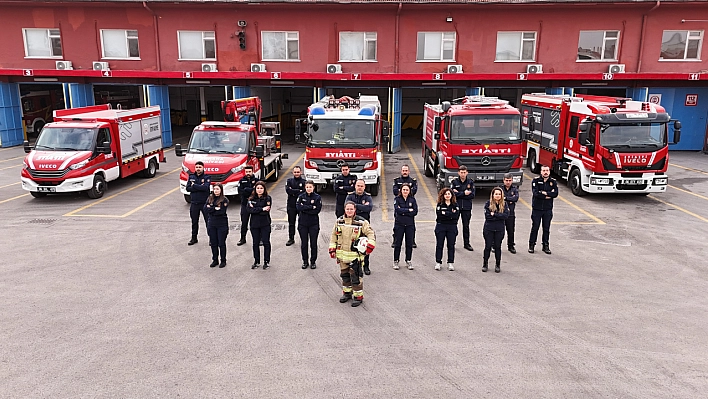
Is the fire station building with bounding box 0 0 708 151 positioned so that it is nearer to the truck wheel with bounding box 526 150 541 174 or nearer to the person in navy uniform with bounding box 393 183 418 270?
the truck wheel with bounding box 526 150 541 174

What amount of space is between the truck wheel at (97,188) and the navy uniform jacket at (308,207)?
9.32 m

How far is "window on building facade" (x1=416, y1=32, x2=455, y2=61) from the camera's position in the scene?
2673cm

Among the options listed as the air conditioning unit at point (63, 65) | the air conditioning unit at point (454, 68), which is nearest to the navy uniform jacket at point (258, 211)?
the air conditioning unit at point (454, 68)

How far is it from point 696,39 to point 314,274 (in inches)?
1076

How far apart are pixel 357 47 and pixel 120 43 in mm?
13512

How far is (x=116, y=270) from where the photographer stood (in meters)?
9.56

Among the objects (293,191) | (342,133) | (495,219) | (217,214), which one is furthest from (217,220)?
(342,133)

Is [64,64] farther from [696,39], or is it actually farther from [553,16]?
[696,39]

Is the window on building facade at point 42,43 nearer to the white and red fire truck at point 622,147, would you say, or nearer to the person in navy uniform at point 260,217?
the person in navy uniform at point 260,217

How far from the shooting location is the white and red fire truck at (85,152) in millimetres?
14508

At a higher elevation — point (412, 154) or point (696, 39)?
point (696, 39)

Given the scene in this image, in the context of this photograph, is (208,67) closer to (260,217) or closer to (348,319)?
(260,217)

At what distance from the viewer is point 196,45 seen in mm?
27625

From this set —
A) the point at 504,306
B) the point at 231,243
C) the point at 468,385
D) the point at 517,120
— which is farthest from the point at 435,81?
the point at 468,385
